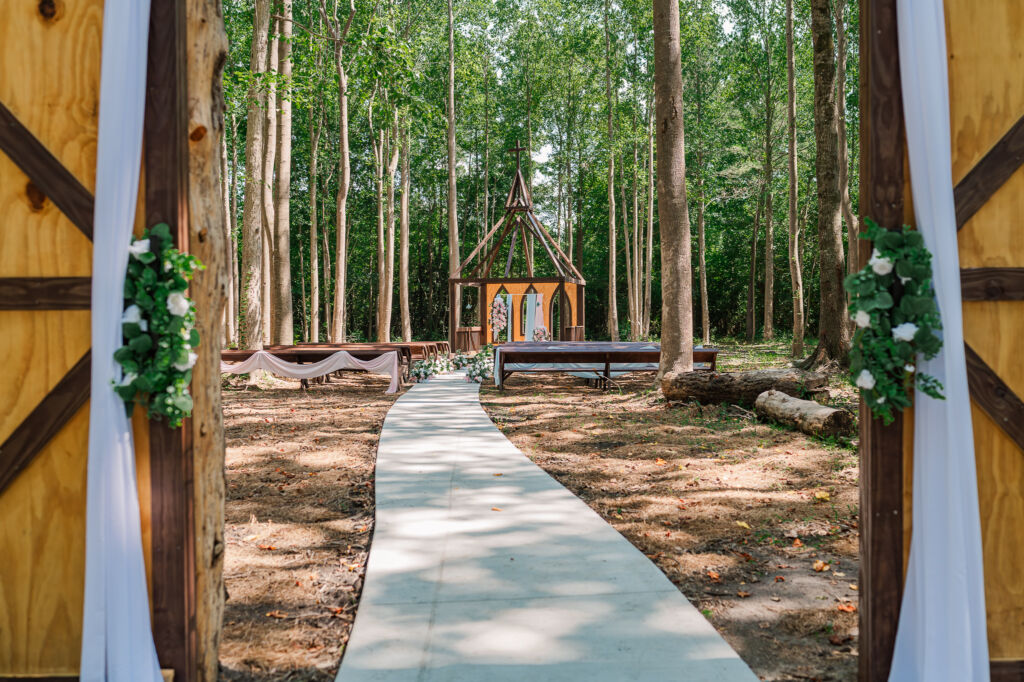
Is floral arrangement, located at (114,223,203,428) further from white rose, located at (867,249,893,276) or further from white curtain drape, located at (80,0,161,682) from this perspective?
white rose, located at (867,249,893,276)

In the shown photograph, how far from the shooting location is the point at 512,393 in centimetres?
1250

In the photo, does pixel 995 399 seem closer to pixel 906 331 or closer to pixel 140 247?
pixel 906 331

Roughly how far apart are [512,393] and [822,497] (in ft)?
25.7

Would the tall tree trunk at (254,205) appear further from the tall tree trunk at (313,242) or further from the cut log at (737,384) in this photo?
the tall tree trunk at (313,242)

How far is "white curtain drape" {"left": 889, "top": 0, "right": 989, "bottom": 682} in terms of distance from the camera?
2.34 metres

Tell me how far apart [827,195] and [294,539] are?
10368mm

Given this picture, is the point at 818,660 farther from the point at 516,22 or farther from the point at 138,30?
the point at 516,22

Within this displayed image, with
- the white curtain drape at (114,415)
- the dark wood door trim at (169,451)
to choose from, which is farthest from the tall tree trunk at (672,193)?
the white curtain drape at (114,415)

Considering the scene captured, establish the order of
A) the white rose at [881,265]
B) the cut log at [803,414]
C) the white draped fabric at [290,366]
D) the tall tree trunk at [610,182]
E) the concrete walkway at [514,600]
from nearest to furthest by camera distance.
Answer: the white rose at [881,265]
the concrete walkway at [514,600]
the cut log at [803,414]
the white draped fabric at [290,366]
the tall tree trunk at [610,182]

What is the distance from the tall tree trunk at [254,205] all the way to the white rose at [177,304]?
11179mm

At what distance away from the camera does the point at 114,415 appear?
7.64 ft

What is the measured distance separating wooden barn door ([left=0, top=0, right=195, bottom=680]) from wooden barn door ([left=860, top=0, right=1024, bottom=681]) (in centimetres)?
266

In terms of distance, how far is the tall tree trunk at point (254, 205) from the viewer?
12.9m

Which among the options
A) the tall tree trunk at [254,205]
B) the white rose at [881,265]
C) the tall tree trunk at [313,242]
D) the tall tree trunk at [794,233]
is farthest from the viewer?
the tall tree trunk at [313,242]
